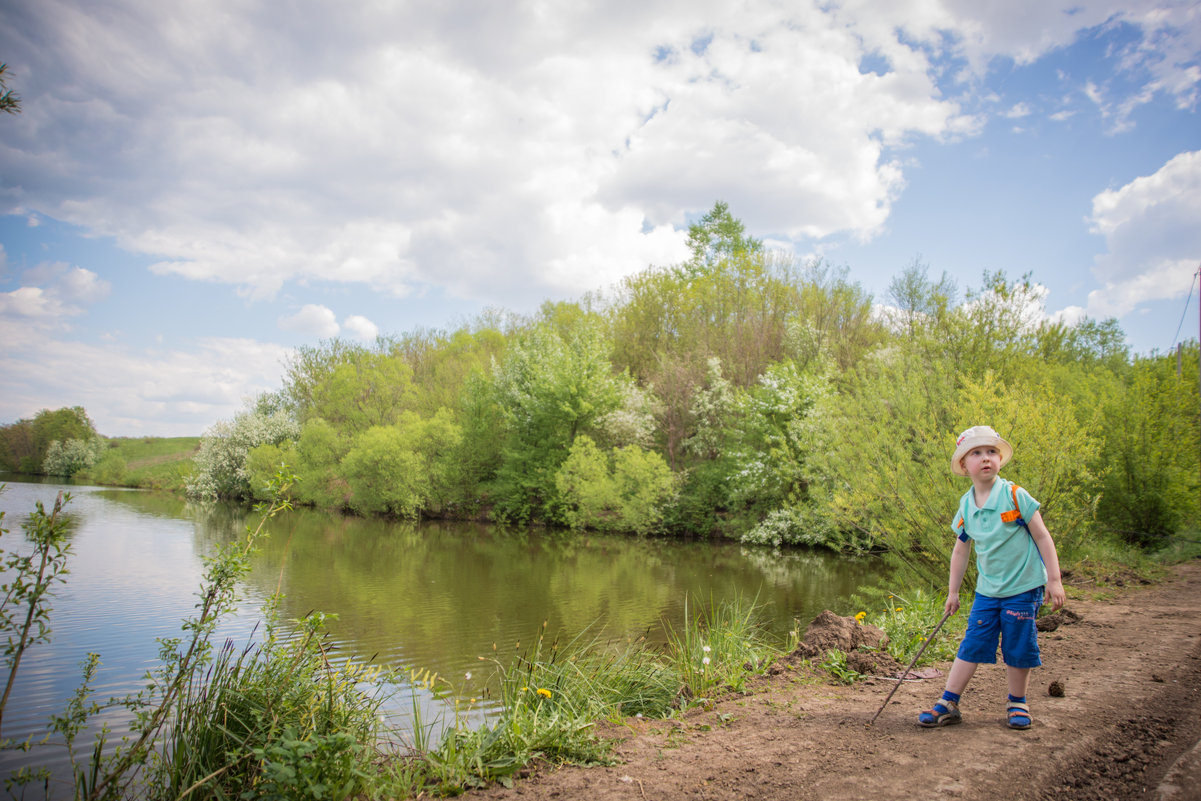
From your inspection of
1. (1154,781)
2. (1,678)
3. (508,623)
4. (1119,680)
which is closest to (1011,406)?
(1119,680)

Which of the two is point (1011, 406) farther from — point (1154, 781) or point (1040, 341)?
point (1040, 341)

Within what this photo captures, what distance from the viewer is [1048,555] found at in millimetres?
3834

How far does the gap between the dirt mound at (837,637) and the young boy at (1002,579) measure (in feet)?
6.86

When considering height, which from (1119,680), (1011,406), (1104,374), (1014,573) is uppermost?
(1104,374)

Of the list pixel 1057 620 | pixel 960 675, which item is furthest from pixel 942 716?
pixel 1057 620

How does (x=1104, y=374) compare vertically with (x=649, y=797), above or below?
above

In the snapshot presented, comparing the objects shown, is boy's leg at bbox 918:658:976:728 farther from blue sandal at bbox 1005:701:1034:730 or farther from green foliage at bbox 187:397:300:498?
green foliage at bbox 187:397:300:498

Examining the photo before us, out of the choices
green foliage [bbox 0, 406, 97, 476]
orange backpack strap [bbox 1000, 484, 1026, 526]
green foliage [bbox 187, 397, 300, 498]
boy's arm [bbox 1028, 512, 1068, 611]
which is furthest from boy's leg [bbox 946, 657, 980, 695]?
green foliage [bbox 0, 406, 97, 476]

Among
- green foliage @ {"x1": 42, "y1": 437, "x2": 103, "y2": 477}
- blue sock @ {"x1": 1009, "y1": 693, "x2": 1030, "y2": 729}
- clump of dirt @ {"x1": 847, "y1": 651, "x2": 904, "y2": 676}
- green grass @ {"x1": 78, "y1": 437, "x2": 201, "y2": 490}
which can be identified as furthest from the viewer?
green grass @ {"x1": 78, "y1": 437, "x2": 201, "y2": 490}

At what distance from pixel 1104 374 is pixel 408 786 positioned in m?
24.7

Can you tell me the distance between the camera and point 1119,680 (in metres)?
4.98

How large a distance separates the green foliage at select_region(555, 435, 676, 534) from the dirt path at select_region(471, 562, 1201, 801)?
21.9 metres

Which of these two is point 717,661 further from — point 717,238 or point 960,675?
point 717,238

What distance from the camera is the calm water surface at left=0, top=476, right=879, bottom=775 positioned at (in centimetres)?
893
